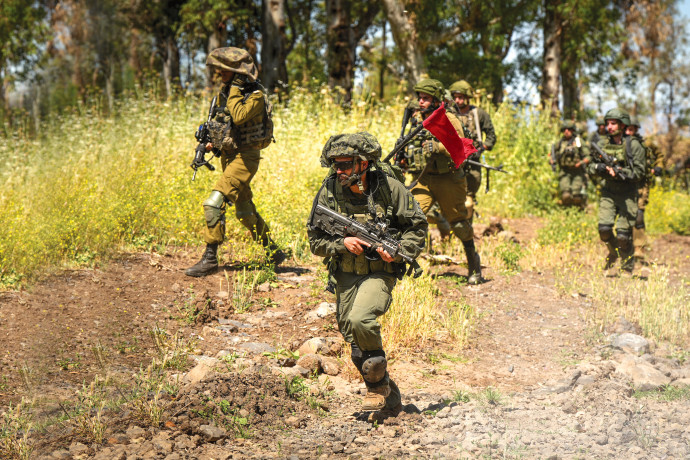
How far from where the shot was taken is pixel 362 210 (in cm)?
454

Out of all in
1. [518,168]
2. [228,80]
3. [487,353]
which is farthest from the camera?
[518,168]

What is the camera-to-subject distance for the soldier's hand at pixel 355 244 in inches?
170

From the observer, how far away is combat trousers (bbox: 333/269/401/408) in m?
4.29

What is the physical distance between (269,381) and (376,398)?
808mm

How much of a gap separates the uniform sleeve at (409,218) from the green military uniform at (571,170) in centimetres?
933

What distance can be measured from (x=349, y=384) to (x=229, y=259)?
2730mm

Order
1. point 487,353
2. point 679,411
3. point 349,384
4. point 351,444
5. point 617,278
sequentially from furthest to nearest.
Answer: point 617,278, point 487,353, point 349,384, point 679,411, point 351,444

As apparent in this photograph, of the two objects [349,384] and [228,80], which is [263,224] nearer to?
[228,80]

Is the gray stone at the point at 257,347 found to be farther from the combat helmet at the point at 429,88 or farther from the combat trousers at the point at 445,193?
the combat helmet at the point at 429,88

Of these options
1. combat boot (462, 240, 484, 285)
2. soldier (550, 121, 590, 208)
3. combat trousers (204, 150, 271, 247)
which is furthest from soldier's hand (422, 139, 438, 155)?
soldier (550, 121, 590, 208)

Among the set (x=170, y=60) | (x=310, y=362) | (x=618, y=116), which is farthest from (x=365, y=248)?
(x=170, y=60)

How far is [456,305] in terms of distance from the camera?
23.9 ft

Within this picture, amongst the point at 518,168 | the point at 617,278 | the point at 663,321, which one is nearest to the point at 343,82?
the point at 518,168

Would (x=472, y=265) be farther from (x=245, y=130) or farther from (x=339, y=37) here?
(x=339, y=37)
